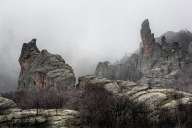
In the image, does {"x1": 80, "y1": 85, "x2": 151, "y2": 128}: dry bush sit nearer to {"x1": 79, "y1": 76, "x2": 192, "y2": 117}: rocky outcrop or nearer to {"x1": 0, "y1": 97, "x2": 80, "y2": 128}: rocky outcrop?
{"x1": 0, "y1": 97, "x2": 80, "y2": 128}: rocky outcrop

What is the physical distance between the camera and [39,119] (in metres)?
99.6

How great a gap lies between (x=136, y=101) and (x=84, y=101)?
17730mm

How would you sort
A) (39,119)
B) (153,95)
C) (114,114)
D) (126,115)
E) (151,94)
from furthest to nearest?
(151,94) < (153,95) < (114,114) < (126,115) < (39,119)

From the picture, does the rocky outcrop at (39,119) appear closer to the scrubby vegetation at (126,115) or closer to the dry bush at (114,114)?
the scrubby vegetation at (126,115)

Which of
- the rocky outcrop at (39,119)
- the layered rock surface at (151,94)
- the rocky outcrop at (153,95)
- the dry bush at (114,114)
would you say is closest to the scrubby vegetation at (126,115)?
the dry bush at (114,114)

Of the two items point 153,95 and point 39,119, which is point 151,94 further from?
point 39,119

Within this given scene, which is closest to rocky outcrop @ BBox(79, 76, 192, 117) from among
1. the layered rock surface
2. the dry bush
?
the layered rock surface

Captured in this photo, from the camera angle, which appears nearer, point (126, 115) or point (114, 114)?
point (126, 115)

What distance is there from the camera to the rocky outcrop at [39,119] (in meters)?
98.2

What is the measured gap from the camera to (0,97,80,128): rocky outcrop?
3866 inches

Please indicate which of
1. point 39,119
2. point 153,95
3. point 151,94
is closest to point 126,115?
point 153,95

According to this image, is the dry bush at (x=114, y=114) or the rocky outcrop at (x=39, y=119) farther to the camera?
the dry bush at (x=114, y=114)

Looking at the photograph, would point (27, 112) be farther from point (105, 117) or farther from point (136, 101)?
point (136, 101)

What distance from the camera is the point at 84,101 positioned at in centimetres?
12512
